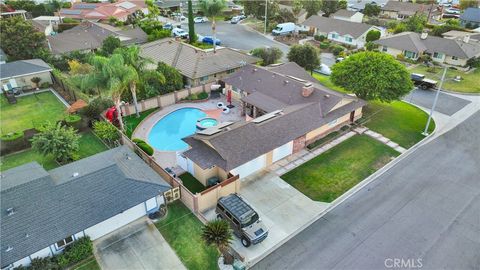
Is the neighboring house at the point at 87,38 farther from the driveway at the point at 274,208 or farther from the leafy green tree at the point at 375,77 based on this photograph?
the driveway at the point at 274,208

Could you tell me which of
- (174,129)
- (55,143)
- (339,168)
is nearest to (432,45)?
(339,168)

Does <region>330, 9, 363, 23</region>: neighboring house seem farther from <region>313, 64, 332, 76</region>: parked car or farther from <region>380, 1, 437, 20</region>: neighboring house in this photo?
<region>313, 64, 332, 76</region>: parked car

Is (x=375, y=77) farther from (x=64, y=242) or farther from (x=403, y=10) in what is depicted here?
(x=403, y=10)

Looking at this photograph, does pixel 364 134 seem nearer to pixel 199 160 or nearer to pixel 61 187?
pixel 199 160

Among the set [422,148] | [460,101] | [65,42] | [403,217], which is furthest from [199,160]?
[65,42]

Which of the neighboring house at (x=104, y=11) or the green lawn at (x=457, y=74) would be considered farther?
the neighboring house at (x=104, y=11)


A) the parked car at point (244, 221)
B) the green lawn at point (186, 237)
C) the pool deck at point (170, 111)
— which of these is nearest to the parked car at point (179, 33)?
the pool deck at point (170, 111)
